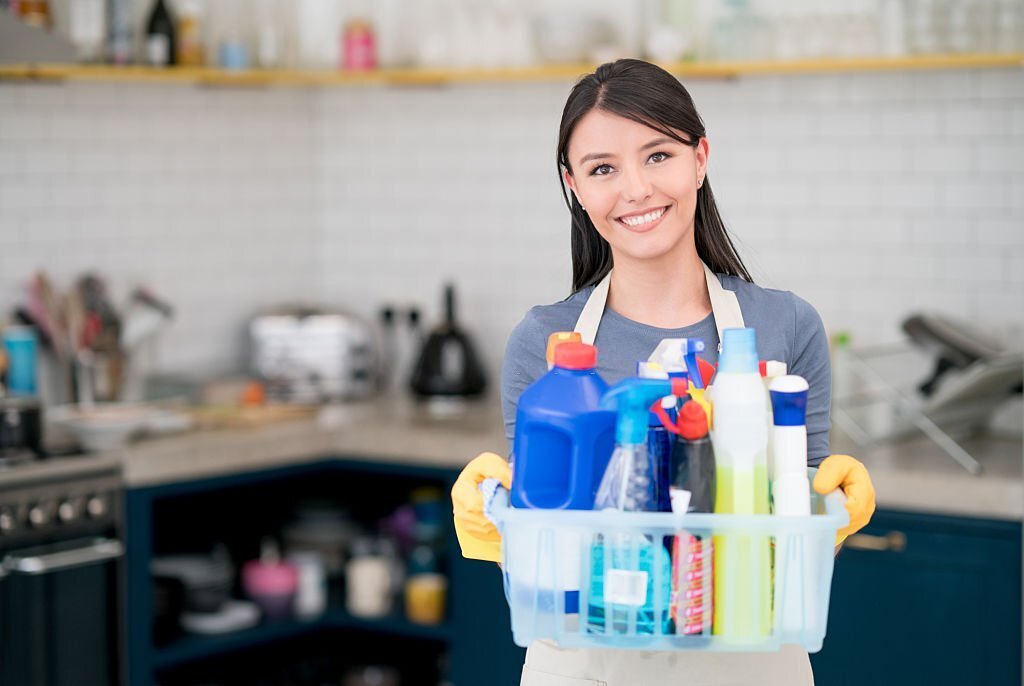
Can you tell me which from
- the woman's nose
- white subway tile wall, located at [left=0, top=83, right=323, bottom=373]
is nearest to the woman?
the woman's nose

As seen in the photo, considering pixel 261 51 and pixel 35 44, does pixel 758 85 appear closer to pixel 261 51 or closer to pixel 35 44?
pixel 261 51

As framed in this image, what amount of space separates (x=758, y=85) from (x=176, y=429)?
Answer: 79.7 inches

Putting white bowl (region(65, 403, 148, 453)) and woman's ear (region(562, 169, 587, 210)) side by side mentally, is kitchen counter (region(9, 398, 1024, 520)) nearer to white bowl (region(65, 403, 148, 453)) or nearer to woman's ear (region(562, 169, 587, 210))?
white bowl (region(65, 403, 148, 453))

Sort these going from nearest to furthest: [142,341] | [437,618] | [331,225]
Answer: [437,618]
[142,341]
[331,225]

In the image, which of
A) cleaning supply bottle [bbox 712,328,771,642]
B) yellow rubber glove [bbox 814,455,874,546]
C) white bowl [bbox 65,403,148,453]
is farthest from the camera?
white bowl [bbox 65,403,148,453]

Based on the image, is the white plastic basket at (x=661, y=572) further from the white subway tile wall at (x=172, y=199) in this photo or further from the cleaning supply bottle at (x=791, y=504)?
the white subway tile wall at (x=172, y=199)

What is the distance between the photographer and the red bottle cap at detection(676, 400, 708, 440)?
1.62 metres

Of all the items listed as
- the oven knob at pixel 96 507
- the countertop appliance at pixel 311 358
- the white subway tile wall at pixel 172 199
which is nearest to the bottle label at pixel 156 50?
the white subway tile wall at pixel 172 199

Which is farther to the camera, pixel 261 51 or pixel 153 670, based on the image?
pixel 261 51

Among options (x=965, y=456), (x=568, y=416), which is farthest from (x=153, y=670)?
(x=568, y=416)

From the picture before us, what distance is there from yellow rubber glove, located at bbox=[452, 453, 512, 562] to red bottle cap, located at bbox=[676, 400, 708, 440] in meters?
Result: 0.25

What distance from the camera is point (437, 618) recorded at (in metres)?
4.32

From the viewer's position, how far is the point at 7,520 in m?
3.64

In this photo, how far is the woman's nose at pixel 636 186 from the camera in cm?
178
